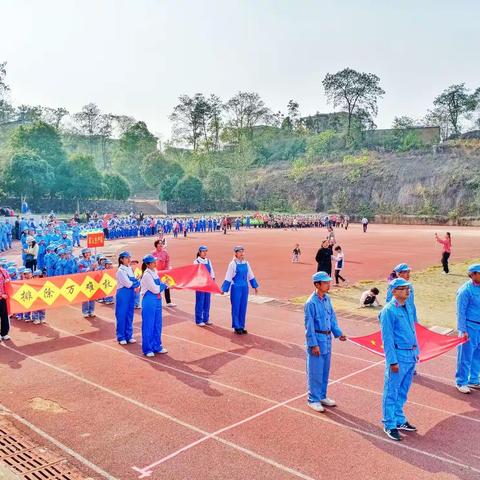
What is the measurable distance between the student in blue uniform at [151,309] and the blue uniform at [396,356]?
15.2 ft

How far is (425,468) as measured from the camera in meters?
5.31

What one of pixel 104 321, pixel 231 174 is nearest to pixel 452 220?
pixel 231 174

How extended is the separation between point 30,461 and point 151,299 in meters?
4.11

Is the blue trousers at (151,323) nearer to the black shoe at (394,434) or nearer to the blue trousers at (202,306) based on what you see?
the blue trousers at (202,306)

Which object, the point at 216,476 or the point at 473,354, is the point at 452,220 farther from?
the point at 216,476

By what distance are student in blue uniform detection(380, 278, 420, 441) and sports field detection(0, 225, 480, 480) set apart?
0.21 metres

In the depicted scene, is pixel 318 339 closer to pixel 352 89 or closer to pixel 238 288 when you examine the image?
→ pixel 238 288

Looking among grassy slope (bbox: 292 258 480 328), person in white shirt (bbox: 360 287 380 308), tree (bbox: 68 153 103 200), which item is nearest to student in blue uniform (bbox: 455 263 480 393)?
grassy slope (bbox: 292 258 480 328)

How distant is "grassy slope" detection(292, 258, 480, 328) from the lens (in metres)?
12.7

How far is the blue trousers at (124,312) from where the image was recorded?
1017 centimetres

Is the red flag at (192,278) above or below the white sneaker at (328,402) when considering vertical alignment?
above

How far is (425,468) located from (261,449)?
1.83 metres

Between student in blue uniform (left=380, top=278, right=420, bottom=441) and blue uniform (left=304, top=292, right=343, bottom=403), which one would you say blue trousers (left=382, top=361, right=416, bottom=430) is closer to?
student in blue uniform (left=380, top=278, right=420, bottom=441)

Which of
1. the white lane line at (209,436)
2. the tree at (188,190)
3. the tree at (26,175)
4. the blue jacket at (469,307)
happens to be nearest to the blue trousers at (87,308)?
the white lane line at (209,436)
